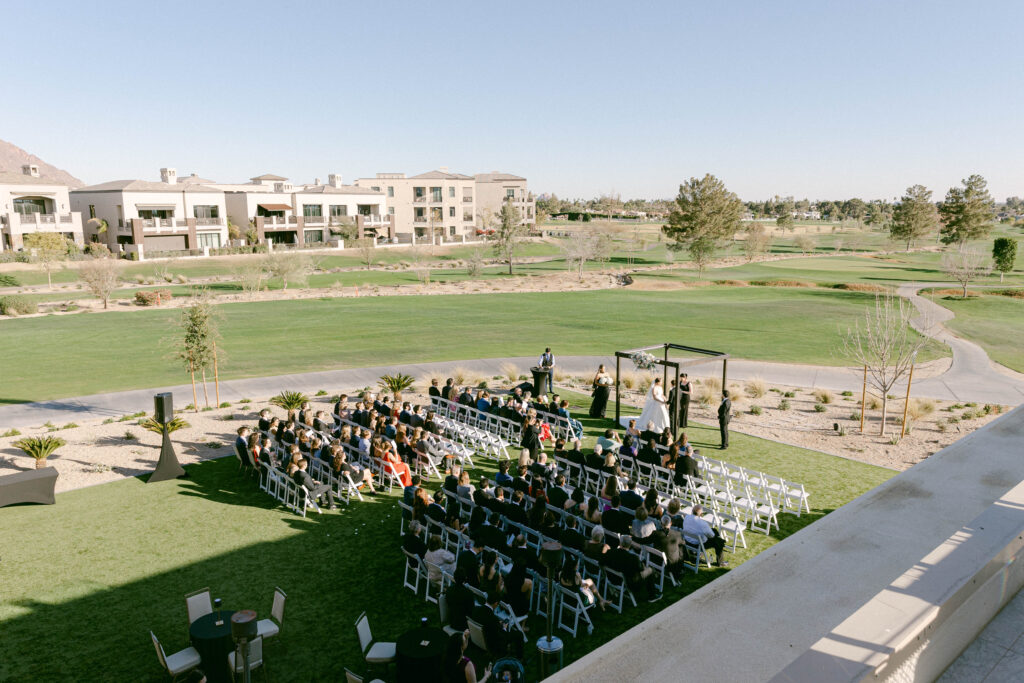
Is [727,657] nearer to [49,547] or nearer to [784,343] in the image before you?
[49,547]

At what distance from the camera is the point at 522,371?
26.1 meters

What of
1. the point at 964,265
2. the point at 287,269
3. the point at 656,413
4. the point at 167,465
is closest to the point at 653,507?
the point at 656,413

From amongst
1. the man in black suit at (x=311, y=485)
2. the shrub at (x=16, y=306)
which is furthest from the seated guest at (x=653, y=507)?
the shrub at (x=16, y=306)

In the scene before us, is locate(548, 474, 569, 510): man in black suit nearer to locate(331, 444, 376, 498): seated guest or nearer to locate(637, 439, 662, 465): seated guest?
locate(637, 439, 662, 465): seated guest

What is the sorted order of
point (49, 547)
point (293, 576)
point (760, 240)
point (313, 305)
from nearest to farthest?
point (293, 576) → point (49, 547) → point (313, 305) → point (760, 240)

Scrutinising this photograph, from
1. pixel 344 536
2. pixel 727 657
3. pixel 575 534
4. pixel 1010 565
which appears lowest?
pixel 344 536

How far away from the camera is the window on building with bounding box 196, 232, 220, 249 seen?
269 ft

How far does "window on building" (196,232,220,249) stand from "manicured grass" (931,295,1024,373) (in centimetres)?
8035

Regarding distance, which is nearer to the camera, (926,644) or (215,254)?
(926,644)

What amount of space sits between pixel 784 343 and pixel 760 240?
250 ft

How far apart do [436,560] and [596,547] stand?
2.42m

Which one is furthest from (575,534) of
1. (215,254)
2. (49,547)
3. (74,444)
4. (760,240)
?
(760,240)

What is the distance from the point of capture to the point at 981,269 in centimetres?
5847

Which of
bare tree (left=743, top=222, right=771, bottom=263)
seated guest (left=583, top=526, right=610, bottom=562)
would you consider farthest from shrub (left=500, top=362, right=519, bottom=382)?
bare tree (left=743, top=222, right=771, bottom=263)
